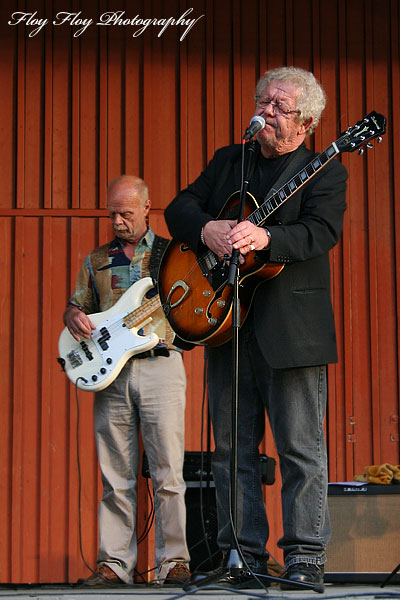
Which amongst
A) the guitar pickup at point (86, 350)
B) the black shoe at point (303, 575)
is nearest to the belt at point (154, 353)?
the guitar pickup at point (86, 350)

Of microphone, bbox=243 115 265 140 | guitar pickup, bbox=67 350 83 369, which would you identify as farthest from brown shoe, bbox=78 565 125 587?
microphone, bbox=243 115 265 140

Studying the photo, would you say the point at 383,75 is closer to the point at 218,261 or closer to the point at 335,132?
the point at 335,132

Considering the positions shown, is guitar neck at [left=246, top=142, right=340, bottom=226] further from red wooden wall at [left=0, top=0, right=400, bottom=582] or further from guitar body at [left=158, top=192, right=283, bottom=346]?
red wooden wall at [left=0, top=0, right=400, bottom=582]

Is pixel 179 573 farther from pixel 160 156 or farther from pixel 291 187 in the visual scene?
pixel 160 156

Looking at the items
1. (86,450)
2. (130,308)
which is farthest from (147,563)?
(130,308)

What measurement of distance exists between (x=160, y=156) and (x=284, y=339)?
2993mm

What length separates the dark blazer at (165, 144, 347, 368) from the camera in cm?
309

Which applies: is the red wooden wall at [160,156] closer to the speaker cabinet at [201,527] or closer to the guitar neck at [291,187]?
the speaker cabinet at [201,527]

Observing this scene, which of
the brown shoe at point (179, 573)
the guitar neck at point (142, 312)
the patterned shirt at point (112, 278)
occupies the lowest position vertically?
the brown shoe at point (179, 573)

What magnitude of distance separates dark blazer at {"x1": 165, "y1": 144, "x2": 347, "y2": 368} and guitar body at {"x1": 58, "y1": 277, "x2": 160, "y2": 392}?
46.2 inches

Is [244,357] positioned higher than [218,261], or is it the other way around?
[218,261]

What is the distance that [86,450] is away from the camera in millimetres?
5570

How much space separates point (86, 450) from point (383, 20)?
11.1 feet

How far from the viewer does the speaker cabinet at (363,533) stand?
12.6ft
